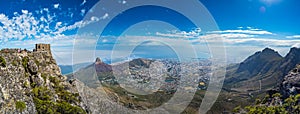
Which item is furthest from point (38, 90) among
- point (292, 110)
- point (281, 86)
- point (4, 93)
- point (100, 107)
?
point (281, 86)

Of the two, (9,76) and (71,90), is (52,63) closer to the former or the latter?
(71,90)

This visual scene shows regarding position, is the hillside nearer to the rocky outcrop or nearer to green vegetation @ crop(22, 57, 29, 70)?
the rocky outcrop

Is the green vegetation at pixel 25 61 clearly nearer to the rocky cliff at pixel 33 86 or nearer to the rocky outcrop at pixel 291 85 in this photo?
the rocky cliff at pixel 33 86

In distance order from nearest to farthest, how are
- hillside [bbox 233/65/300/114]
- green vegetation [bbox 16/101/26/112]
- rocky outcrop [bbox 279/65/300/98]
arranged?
green vegetation [bbox 16/101/26/112]
hillside [bbox 233/65/300/114]
rocky outcrop [bbox 279/65/300/98]

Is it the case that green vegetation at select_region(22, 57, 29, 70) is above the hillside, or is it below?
above

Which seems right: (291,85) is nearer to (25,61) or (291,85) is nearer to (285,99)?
(285,99)

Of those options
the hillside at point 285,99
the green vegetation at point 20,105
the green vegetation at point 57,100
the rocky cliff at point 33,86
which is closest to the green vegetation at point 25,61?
the rocky cliff at point 33,86

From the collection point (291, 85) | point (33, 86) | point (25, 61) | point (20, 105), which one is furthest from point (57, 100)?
point (291, 85)

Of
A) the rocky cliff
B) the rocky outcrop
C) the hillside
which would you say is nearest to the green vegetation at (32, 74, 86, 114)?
the rocky cliff
